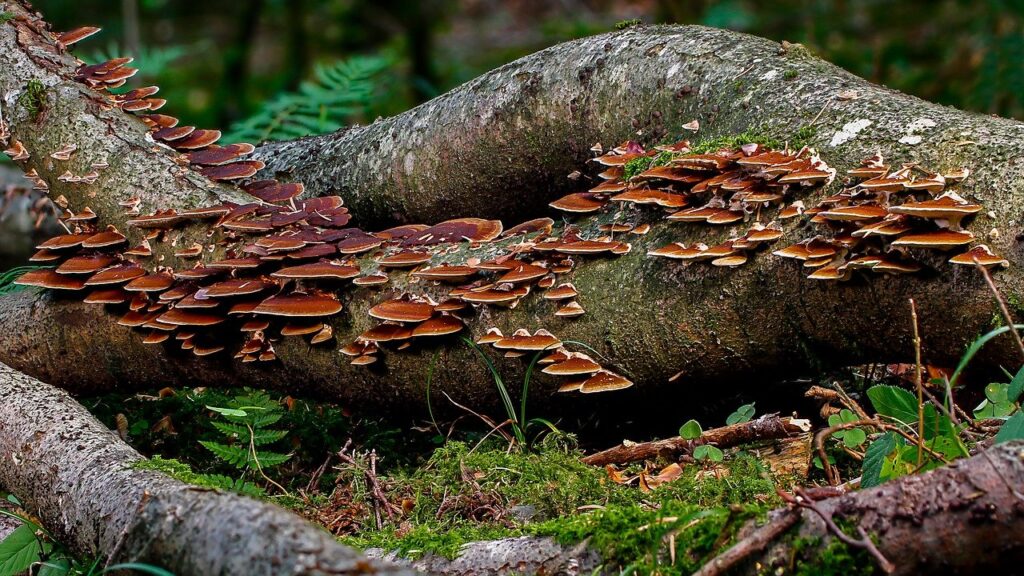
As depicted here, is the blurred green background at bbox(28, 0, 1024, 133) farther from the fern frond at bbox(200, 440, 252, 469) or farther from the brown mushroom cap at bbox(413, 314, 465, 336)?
the fern frond at bbox(200, 440, 252, 469)

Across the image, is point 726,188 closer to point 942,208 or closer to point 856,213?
point 856,213

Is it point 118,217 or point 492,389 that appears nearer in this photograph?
point 492,389

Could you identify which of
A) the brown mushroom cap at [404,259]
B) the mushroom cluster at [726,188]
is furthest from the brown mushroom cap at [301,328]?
the mushroom cluster at [726,188]

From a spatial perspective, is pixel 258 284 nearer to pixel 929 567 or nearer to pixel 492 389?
pixel 492 389

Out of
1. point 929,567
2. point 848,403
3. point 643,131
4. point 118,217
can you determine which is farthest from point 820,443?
point 118,217

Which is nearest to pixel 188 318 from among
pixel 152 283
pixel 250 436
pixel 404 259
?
pixel 152 283

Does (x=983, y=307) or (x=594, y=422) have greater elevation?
(x=983, y=307)

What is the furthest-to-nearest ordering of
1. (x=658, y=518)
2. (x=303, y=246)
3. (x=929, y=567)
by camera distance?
(x=303, y=246) < (x=658, y=518) < (x=929, y=567)
